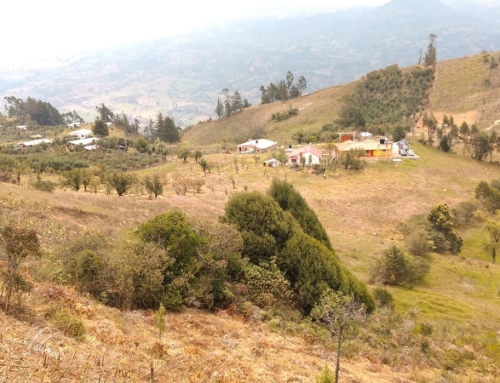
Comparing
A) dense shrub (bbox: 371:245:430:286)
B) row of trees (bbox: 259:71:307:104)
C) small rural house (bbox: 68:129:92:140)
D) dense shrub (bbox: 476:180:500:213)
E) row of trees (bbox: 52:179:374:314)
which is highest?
row of trees (bbox: 259:71:307:104)

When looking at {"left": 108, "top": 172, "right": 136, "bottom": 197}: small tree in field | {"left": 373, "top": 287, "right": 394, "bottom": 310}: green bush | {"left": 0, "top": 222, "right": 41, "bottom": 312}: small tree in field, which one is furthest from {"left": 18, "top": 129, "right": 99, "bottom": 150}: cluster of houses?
{"left": 0, "top": 222, "right": 41, "bottom": 312}: small tree in field

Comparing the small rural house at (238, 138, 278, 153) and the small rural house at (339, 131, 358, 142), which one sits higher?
the small rural house at (339, 131, 358, 142)

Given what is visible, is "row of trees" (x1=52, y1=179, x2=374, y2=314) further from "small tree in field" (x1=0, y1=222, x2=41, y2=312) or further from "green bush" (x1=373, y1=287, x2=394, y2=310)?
"small tree in field" (x1=0, y1=222, x2=41, y2=312)

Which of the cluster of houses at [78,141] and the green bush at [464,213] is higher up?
the cluster of houses at [78,141]

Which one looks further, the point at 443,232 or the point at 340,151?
the point at 340,151

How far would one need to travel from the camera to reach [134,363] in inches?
325

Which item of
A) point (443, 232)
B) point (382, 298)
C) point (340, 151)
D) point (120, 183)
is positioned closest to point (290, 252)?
point (382, 298)

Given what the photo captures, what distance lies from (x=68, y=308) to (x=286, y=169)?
4471 centimetres

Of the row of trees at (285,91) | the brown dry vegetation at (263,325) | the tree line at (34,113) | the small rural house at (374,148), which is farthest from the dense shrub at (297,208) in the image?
the tree line at (34,113)

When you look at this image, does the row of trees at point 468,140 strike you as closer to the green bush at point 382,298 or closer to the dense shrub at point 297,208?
the green bush at point 382,298

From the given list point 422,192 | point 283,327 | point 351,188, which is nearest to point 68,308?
point 283,327

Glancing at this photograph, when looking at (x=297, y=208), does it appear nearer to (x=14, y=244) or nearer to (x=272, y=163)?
(x=14, y=244)

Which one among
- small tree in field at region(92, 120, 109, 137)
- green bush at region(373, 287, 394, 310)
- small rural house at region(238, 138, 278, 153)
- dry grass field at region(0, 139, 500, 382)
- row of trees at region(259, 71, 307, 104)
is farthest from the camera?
row of trees at region(259, 71, 307, 104)

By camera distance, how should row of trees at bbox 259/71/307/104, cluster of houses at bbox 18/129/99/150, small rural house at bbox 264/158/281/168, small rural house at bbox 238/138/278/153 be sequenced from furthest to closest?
row of trees at bbox 259/71/307/104 < cluster of houses at bbox 18/129/99/150 < small rural house at bbox 238/138/278/153 < small rural house at bbox 264/158/281/168
